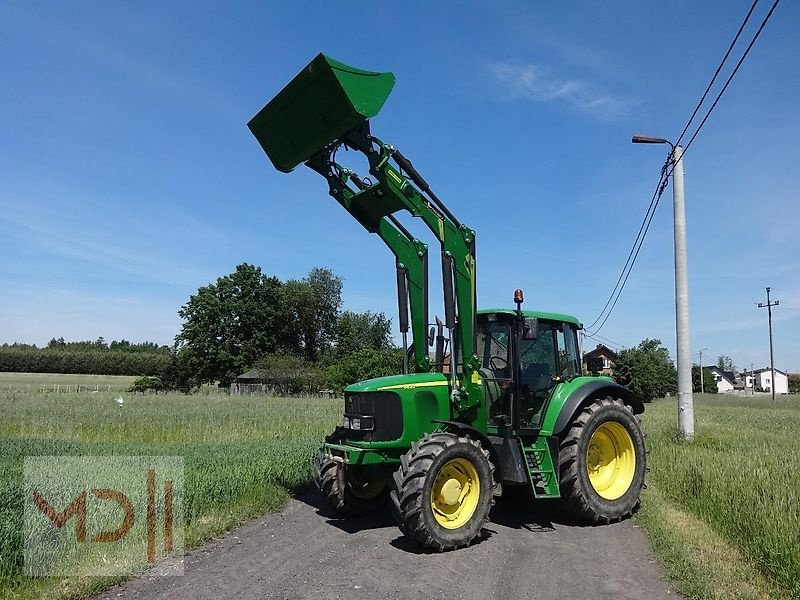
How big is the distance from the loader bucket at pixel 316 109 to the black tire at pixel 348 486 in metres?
3.63

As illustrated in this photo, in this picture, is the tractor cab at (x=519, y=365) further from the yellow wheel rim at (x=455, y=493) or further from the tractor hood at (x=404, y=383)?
the yellow wheel rim at (x=455, y=493)

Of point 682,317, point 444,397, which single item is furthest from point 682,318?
point 444,397

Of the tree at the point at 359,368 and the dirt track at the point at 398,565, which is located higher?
the tree at the point at 359,368

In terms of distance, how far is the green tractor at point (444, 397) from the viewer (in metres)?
6.55

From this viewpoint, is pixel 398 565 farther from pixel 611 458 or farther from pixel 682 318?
pixel 682 318

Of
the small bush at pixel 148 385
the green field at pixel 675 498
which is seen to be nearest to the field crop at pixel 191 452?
the green field at pixel 675 498

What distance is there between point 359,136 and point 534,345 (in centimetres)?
350

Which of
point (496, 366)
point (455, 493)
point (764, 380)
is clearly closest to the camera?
point (455, 493)

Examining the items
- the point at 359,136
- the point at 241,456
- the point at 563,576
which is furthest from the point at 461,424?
the point at 241,456

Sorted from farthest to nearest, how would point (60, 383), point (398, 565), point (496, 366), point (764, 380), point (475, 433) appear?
point (764, 380), point (60, 383), point (496, 366), point (475, 433), point (398, 565)

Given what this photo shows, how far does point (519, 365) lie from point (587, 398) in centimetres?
114

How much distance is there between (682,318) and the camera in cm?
1411

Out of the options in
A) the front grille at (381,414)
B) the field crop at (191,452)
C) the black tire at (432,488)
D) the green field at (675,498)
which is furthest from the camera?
the front grille at (381,414)

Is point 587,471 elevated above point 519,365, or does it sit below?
below
